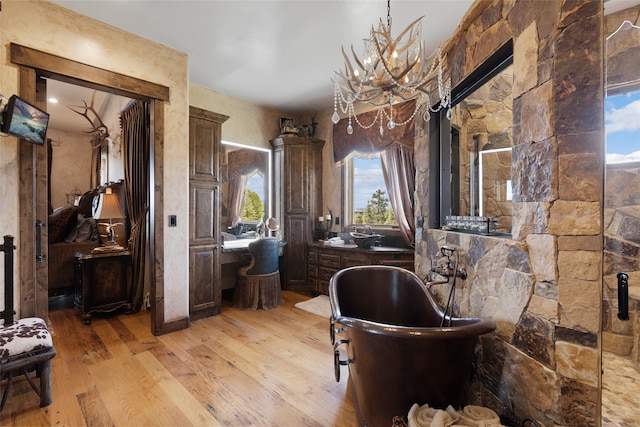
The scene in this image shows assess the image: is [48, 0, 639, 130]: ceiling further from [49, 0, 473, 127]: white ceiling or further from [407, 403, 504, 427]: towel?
[407, 403, 504, 427]: towel

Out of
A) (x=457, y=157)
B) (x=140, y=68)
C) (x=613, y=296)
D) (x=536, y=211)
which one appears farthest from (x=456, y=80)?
(x=140, y=68)

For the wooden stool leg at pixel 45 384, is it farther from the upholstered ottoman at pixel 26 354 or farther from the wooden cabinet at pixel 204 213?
the wooden cabinet at pixel 204 213

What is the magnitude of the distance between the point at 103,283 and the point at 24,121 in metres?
2.00

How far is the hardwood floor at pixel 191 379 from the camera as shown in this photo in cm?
174

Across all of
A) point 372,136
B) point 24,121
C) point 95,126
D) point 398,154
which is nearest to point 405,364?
point 398,154

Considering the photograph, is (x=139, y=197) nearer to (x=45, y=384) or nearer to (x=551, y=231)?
(x=45, y=384)

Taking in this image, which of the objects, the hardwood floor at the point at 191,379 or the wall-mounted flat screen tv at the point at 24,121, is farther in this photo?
the wall-mounted flat screen tv at the point at 24,121

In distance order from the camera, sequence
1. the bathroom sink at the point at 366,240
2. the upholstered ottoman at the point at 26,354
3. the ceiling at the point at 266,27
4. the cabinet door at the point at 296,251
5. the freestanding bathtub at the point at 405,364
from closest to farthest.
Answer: the freestanding bathtub at the point at 405,364, the upholstered ottoman at the point at 26,354, the ceiling at the point at 266,27, the bathroom sink at the point at 366,240, the cabinet door at the point at 296,251

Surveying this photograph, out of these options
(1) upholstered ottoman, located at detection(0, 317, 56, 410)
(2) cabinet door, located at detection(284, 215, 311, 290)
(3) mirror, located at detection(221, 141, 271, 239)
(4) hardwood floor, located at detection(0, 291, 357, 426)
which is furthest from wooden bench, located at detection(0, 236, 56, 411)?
(2) cabinet door, located at detection(284, 215, 311, 290)

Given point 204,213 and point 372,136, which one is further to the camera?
point 372,136

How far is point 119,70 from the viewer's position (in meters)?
2.61

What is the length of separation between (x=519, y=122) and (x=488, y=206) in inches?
29.5

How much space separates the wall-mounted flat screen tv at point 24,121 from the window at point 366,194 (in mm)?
3445

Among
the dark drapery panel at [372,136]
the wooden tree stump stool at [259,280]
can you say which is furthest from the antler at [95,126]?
the dark drapery panel at [372,136]
